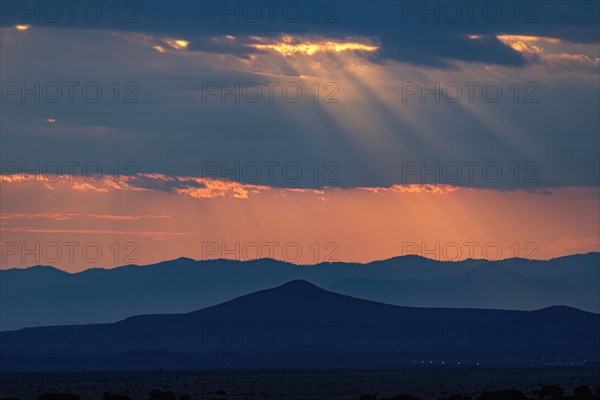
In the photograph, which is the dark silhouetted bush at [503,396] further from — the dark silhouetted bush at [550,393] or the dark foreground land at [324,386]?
the dark foreground land at [324,386]

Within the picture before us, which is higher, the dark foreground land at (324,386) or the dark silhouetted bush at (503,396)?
the dark foreground land at (324,386)

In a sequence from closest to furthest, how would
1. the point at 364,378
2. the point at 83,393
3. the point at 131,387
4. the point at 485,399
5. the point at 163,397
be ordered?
the point at 485,399
the point at 163,397
the point at 83,393
the point at 131,387
the point at 364,378

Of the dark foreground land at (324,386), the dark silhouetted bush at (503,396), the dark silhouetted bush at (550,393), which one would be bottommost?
the dark silhouetted bush at (503,396)

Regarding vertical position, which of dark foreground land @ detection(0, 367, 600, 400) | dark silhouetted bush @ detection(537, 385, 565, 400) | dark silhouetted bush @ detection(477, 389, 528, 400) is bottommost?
dark silhouetted bush @ detection(477, 389, 528, 400)

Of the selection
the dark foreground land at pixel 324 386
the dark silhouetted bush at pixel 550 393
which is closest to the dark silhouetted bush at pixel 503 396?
the dark silhouetted bush at pixel 550 393

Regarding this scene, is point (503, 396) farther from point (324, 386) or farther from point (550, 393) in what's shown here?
point (324, 386)

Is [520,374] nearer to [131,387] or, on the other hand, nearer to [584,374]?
[584,374]

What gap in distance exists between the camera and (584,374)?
138000 mm

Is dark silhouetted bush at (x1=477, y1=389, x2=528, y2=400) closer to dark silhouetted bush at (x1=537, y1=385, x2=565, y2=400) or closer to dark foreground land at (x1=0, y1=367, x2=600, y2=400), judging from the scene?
dark silhouetted bush at (x1=537, y1=385, x2=565, y2=400)

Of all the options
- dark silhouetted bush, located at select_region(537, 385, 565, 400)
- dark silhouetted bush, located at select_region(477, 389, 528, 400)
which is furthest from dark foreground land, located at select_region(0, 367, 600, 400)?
dark silhouetted bush, located at select_region(477, 389, 528, 400)

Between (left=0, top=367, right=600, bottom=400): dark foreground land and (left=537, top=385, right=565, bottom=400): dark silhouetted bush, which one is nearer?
(left=537, top=385, right=565, bottom=400): dark silhouetted bush

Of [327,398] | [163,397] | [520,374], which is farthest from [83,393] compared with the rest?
[520,374]

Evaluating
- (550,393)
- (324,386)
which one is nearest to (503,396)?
(550,393)

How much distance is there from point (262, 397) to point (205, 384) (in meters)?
24.7
